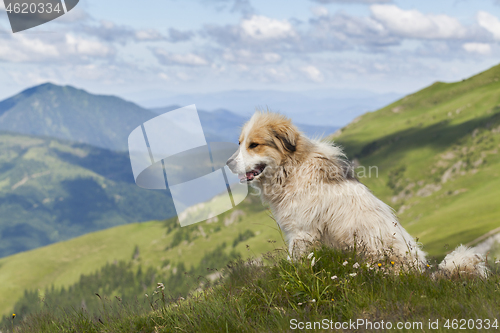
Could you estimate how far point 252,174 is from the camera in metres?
8.13

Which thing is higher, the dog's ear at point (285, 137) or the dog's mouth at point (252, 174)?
the dog's ear at point (285, 137)

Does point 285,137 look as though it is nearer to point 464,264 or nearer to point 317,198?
point 317,198

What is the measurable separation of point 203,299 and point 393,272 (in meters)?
2.80

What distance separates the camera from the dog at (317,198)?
6496mm

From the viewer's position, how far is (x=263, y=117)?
28.0 ft

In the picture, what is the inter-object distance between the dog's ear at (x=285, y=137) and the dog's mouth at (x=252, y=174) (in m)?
0.57

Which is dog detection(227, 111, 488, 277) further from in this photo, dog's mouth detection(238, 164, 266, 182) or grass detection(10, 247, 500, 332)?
grass detection(10, 247, 500, 332)

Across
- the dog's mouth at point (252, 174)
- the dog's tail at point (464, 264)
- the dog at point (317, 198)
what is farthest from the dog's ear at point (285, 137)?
the dog's tail at point (464, 264)

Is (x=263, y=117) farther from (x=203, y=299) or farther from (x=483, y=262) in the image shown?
(x=483, y=262)

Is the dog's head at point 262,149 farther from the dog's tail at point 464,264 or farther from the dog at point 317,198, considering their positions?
the dog's tail at point 464,264

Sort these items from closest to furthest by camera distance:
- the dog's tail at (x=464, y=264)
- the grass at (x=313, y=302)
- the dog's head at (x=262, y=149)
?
the grass at (x=313, y=302) → the dog's tail at (x=464, y=264) → the dog's head at (x=262, y=149)

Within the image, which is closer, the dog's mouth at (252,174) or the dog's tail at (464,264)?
the dog's tail at (464,264)

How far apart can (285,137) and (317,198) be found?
149cm

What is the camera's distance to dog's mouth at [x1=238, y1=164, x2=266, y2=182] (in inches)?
319
